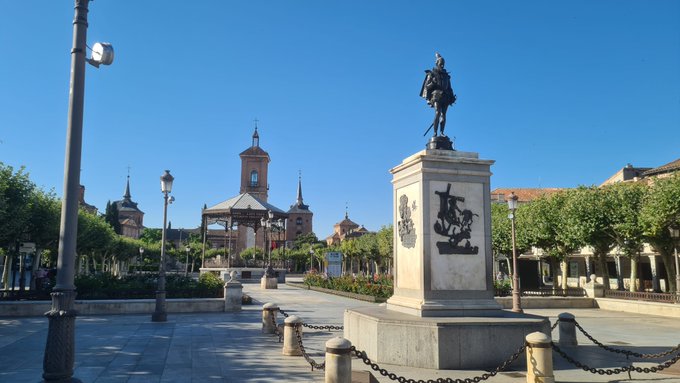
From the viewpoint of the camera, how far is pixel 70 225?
5.80 meters

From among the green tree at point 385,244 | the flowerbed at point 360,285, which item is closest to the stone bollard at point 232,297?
the flowerbed at point 360,285

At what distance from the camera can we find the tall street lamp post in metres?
5.50

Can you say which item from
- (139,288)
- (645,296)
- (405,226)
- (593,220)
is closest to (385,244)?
(593,220)

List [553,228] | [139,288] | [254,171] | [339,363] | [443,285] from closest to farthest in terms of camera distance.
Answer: [339,363]
[443,285]
[139,288]
[553,228]
[254,171]

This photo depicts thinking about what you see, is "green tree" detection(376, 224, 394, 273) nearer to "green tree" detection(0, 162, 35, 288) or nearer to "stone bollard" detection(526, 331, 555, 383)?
"green tree" detection(0, 162, 35, 288)

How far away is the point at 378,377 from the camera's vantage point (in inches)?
323

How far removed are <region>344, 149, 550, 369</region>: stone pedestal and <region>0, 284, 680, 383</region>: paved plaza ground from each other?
37cm

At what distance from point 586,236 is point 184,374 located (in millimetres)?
25787

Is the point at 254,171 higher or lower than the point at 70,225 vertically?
higher

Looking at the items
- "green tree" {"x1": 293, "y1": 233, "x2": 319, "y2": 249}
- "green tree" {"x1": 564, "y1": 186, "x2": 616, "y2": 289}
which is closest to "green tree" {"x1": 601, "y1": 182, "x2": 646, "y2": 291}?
"green tree" {"x1": 564, "y1": 186, "x2": 616, "y2": 289}

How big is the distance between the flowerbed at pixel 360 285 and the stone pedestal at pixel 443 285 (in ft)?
50.2

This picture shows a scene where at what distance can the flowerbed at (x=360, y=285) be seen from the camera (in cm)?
2611

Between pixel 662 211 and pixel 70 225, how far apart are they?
25074 mm

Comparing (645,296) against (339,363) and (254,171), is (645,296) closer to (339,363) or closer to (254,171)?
(339,363)
